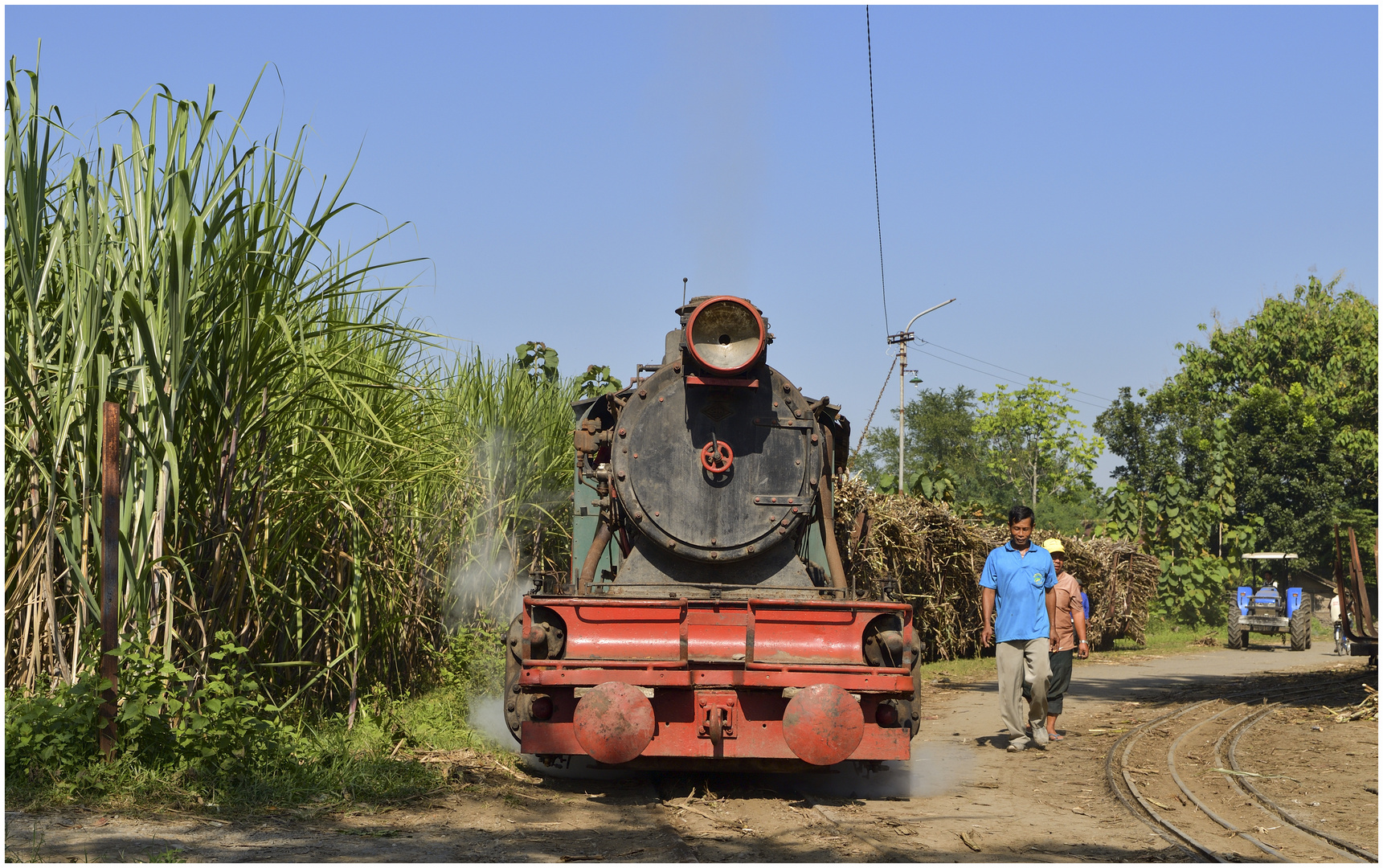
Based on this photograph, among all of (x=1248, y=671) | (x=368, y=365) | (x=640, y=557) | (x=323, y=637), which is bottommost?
(x=1248, y=671)

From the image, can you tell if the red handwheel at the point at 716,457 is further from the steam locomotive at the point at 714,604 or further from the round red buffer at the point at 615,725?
the round red buffer at the point at 615,725

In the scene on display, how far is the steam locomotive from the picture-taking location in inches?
245

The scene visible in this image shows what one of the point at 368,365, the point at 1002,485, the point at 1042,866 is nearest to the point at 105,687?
the point at 368,365

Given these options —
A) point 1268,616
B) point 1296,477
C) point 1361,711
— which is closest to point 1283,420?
point 1296,477

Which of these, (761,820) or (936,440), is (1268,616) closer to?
(761,820)

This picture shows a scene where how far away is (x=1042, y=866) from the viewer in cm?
480

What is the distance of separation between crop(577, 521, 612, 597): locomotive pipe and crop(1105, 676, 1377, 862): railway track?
348 cm

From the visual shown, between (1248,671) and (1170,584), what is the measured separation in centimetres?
1224

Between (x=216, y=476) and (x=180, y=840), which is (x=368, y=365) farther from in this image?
(x=180, y=840)

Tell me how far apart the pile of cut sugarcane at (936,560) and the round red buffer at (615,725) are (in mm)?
5368

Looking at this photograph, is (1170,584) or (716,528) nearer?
(716,528)

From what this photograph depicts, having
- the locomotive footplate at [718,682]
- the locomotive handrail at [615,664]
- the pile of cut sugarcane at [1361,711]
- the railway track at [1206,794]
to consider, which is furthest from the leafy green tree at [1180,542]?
the locomotive handrail at [615,664]

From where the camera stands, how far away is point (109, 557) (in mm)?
5500

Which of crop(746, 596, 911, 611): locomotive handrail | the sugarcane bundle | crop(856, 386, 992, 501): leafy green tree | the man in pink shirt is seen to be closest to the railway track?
the man in pink shirt
